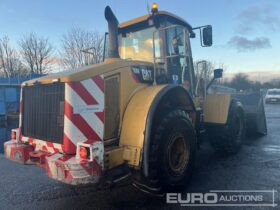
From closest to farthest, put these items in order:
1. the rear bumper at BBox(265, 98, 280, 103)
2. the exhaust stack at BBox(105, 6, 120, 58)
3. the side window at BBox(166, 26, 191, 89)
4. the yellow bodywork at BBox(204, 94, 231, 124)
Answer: the exhaust stack at BBox(105, 6, 120, 58), the side window at BBox(166, 26, 191, 89), the yellow bodywork at BBox(204, 94, 231, 124), the rear bumper at BBox(265, 98, 280, 103)

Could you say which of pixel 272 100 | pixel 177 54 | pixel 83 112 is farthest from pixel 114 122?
pixel 272 100

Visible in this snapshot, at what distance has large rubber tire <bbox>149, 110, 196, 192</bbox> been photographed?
389cm

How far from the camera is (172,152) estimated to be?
437 cm

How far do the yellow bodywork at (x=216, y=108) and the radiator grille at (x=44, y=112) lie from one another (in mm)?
3540

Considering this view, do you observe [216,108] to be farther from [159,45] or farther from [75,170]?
[75,170]

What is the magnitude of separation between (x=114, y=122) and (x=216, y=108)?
2.93 meters

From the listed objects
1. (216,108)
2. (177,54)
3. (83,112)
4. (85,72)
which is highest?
(177,54)

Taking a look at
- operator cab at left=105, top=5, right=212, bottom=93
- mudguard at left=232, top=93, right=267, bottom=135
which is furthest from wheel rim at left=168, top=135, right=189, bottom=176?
mudguard at left=232, top=93, right=267, bottom=135

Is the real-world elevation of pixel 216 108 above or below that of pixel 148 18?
below

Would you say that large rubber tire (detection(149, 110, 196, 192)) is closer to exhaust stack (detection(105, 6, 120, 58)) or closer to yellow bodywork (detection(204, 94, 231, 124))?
exhaust stack (detection(105, 6, 120, 58))

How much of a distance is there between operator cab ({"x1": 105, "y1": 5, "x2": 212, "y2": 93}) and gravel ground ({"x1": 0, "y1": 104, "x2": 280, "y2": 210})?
180 centimetres

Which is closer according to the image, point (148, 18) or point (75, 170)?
point (75, 170)

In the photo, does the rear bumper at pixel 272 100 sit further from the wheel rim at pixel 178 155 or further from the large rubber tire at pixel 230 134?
the wheel rim at pixel 178 155

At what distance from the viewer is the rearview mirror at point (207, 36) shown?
5312 mm
